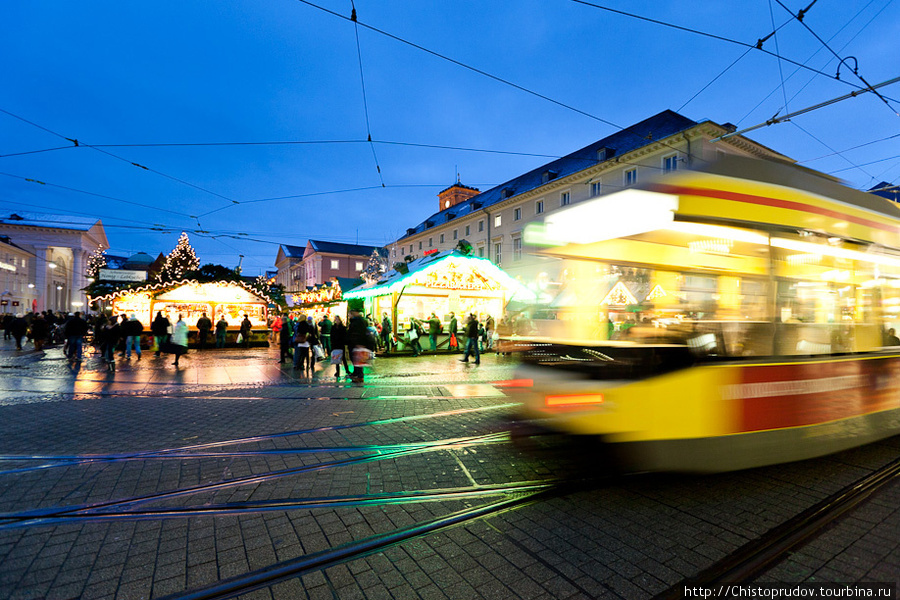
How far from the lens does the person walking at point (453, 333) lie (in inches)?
712

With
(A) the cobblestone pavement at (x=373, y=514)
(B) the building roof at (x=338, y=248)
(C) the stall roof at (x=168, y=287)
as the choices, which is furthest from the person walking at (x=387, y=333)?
(B) the building roof at (x=338, y=248)

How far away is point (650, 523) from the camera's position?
3.38 meters

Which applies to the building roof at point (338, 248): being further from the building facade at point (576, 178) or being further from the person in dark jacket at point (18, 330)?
the person in dark jacket at point (18, 330)

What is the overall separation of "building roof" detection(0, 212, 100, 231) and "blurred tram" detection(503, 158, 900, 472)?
66.7m

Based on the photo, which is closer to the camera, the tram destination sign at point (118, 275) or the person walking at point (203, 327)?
the person walking at point (203, 327)

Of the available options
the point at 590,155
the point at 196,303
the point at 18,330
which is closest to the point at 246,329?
the point at 196,303

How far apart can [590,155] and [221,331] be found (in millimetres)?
30544

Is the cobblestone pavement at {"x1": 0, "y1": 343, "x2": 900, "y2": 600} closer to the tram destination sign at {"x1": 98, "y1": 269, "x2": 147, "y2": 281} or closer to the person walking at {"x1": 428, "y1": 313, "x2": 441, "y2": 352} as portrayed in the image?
the person walking at {"x1": 428, "y1": 313, "x2": 441, "y2": 352}

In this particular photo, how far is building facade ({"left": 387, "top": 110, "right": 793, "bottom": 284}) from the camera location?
27719 millimetres

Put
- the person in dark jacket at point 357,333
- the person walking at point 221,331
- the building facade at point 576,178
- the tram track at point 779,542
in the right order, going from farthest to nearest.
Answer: the building facade at point 576,178 < the person walking at point 221,331 < the person in dark jacket at point 357,333 < the tram track at point 779,542

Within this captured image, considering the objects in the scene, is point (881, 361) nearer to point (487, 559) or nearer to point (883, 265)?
point (883, 265)

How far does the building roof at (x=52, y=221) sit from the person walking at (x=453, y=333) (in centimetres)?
5619

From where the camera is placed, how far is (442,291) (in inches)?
715

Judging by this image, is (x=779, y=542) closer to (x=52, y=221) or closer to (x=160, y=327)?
(x=160, y=327)
